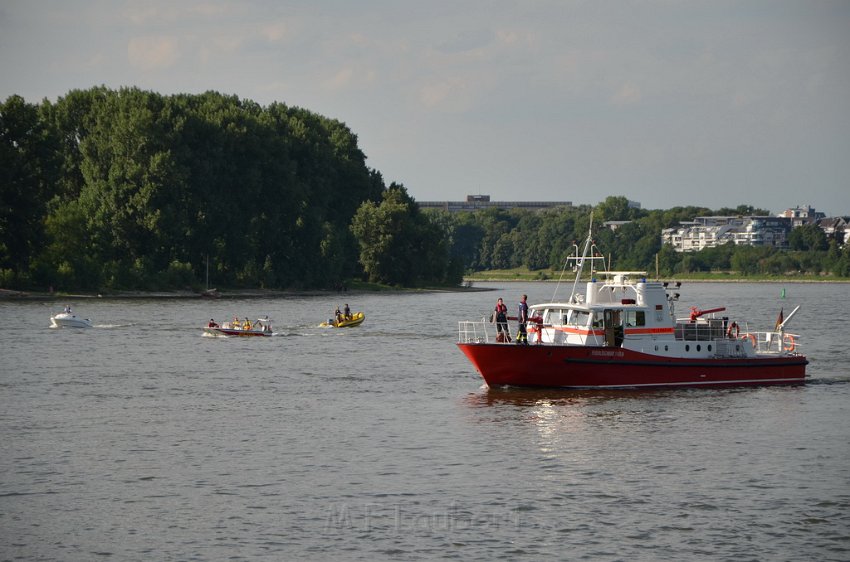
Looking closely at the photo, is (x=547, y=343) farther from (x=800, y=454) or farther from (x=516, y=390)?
(x=800, y=454)

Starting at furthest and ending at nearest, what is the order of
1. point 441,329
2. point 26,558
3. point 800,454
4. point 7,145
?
point 7,145, point 441,329, point 800,454, point 26,558

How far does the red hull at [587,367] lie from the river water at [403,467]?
2.51 feet

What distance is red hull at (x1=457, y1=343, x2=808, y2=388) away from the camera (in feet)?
161

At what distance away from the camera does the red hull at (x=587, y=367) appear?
49.1m

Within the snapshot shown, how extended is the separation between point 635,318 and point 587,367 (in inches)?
131

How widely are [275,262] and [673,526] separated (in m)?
146

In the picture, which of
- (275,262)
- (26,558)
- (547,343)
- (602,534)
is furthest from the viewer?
(275,262)

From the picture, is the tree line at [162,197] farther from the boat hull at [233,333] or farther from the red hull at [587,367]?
the red hull at [587,367]

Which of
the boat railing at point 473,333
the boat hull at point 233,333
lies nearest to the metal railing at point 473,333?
the boat railing at point 473,333

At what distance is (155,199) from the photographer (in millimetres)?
144625

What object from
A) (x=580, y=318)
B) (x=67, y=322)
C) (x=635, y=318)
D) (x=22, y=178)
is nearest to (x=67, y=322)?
(x=67, y=322)

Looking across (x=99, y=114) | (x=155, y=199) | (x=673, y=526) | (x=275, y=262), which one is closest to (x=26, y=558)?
(x=673, y=526)

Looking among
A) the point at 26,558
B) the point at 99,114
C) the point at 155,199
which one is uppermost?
the point at 99,114

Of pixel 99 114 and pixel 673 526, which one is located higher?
pixel 99 114
